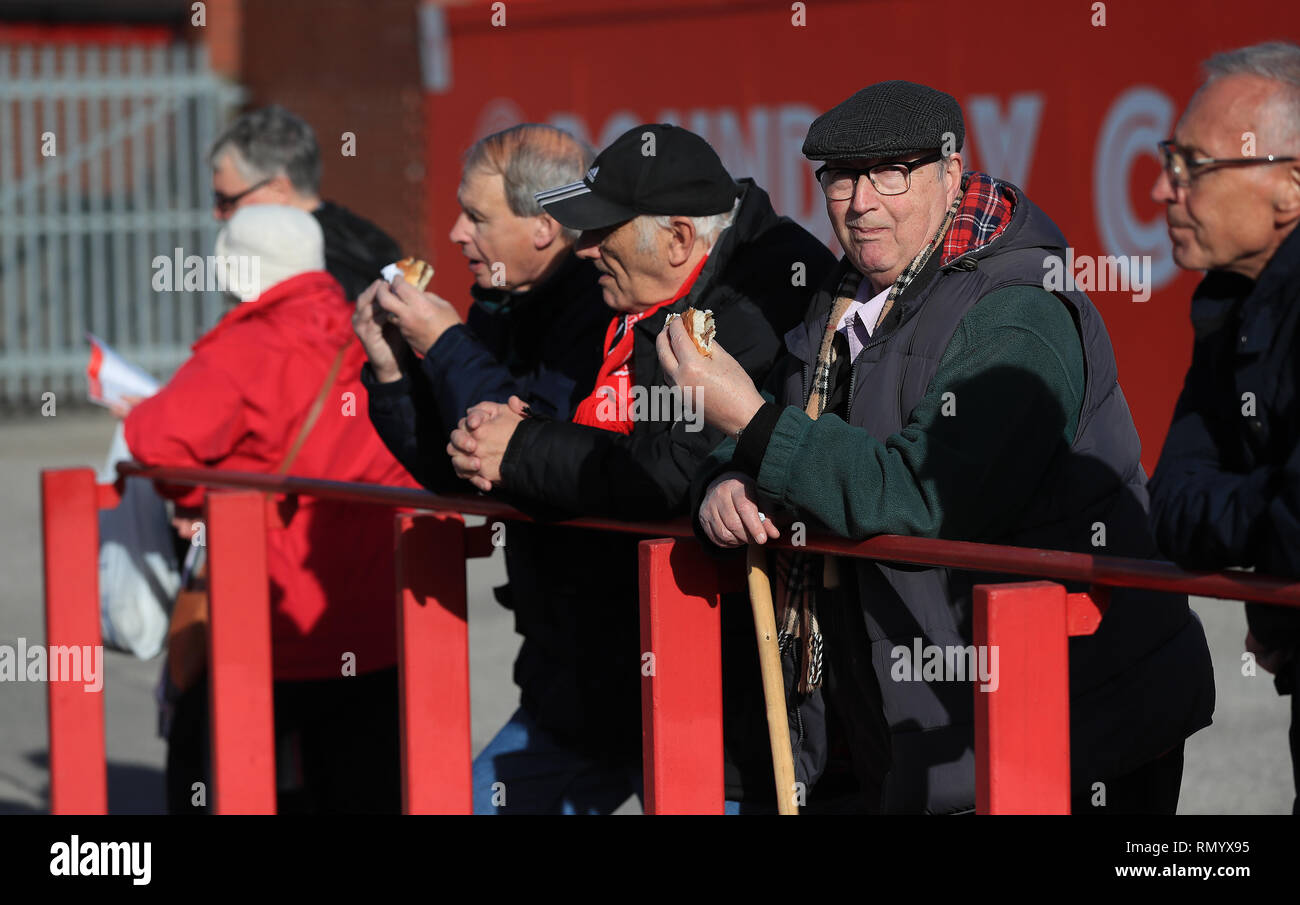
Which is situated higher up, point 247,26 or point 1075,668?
point 247,26

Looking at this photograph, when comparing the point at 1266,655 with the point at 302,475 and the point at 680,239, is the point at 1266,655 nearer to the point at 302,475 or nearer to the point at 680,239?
the point at 680,239

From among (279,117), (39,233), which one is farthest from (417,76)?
(279,117)

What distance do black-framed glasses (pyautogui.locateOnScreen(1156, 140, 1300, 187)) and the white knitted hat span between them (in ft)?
8.09

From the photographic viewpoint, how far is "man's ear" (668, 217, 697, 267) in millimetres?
3068

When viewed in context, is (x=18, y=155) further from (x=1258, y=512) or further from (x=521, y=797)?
(x=1258, y=512)

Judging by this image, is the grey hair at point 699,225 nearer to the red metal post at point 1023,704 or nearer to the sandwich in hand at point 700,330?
the sandwich in hand at point 700,330

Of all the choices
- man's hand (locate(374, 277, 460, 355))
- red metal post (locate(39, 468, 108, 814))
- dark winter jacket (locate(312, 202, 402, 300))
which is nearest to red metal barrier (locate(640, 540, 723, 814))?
man's hand (locate(374, 277, 460, 355))

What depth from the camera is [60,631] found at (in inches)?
166

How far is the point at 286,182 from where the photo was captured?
4922mm

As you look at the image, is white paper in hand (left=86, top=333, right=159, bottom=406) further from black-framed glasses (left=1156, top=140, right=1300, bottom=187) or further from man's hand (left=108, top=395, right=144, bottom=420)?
black-framed glasses (left=1156, top=140, right=1300, bottom=187)

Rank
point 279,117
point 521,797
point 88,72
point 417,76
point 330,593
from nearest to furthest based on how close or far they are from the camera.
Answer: point 521,797 → point 330,593 → point 279,117 → point 417,76 → point 88,72

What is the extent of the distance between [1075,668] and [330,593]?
6.77 feet

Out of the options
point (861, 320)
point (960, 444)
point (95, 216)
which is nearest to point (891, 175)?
point (861, 320)

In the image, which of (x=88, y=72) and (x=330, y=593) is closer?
(x=330, y=593)
